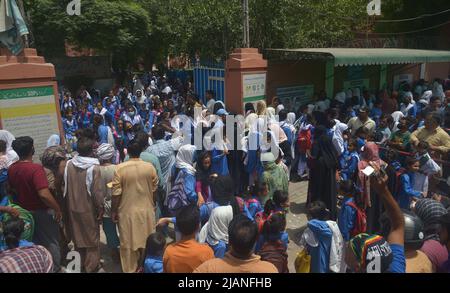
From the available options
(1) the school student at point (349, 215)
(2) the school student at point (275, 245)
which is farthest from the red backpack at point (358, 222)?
(2) the school student at point (275, 245)

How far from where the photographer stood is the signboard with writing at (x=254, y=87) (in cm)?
1004

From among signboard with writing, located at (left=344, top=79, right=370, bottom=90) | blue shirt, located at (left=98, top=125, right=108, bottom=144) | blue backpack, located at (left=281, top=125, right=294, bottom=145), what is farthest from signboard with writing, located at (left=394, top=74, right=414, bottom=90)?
blue shirt, located at (left=98, top=125, right=108, bottom=144)

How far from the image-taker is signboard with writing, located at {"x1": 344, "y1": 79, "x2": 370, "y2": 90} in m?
13.5

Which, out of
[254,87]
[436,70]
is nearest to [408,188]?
[254,87]

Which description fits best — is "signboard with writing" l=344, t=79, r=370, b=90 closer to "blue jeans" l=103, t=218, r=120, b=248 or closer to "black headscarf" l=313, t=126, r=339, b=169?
"black headscarf" l=313, t=126, r=339, b=169

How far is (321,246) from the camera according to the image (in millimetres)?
3625

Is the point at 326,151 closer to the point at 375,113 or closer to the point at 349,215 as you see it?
the point at 349,215

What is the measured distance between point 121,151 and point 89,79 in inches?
584

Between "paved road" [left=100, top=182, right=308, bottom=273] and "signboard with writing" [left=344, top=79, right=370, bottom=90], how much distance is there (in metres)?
6.69

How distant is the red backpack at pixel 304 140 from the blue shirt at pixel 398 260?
4.62 metres

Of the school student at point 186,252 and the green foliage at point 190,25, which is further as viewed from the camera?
the green foliage at point 190,25

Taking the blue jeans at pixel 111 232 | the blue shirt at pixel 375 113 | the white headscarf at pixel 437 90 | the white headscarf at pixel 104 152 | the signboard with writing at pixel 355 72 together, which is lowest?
the blue jeans at pixel 111 232

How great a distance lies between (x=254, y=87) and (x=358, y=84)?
5.37m

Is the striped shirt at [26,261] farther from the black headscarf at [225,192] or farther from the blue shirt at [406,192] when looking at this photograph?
the blue shirt at [406,192]
